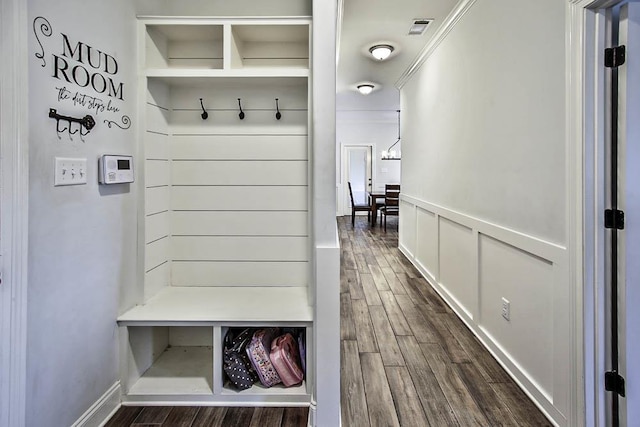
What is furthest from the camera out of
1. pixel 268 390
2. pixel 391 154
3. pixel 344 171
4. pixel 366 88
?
pixel 344 171

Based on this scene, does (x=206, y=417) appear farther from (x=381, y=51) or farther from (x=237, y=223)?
(x=381, y=51)

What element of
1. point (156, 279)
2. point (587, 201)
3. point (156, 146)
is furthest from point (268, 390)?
point (587, 201)

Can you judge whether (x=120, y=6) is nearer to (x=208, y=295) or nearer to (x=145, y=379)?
(x=208, y=295)

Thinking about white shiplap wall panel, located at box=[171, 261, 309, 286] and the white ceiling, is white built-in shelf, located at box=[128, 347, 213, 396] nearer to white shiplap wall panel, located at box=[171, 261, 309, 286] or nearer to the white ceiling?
white shiplap wall panel, located at box=[171, 261, 309, 286]

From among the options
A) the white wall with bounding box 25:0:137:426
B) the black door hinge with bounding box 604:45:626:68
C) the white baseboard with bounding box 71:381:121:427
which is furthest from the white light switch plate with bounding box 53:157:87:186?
the black door hinge with bounding box 604:45:626:68

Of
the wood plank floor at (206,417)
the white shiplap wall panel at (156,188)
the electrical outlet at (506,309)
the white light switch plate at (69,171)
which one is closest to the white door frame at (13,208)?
the white light switch plate at (69,171)

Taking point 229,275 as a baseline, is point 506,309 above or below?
below

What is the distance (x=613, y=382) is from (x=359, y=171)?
9197mm

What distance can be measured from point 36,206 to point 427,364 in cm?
214

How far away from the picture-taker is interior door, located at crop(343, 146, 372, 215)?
34.3 feet

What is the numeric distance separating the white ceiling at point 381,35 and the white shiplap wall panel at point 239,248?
2.05 meters

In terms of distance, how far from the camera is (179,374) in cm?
202

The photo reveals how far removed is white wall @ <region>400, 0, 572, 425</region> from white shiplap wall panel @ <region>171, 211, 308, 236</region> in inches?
49.0

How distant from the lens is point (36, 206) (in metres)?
1.33
